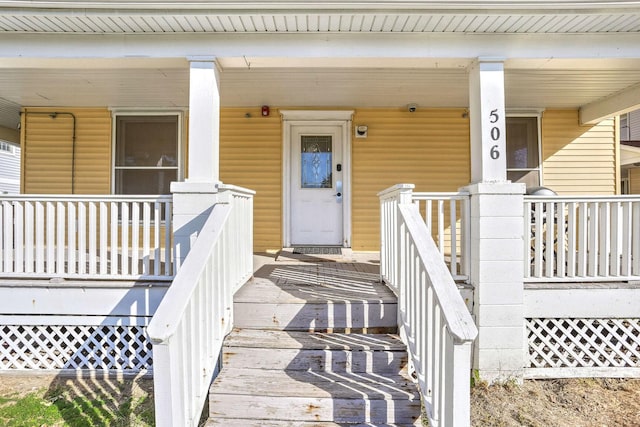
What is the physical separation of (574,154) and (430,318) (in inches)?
213

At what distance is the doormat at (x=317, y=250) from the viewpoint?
5.71 metres

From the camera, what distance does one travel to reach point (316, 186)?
6.07 metres

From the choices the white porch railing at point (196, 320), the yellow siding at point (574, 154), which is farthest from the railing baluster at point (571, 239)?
the white porch railing at point (196, 320)

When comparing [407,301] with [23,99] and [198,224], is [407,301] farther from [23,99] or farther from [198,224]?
[23,99]

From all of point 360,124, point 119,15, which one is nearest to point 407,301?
point 119,15

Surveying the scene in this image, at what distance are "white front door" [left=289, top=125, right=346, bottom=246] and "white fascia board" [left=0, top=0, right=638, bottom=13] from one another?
2.92m

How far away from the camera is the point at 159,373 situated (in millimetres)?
1833

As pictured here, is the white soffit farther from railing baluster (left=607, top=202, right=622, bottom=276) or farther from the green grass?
the green grass

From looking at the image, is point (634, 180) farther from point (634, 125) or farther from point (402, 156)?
point (402, 156)

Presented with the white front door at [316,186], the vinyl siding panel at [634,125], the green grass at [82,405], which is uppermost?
the vinyl siding panel at [634,125]

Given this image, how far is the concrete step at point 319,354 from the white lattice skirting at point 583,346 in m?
1.55

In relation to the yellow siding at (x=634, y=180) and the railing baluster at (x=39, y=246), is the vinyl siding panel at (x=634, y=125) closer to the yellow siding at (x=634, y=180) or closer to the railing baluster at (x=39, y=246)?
the yellow siding at (x=634, y=180)

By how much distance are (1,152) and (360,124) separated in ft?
50.9

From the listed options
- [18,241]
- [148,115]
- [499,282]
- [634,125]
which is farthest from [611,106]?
[634,125]
